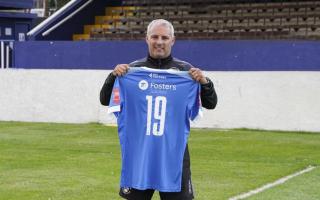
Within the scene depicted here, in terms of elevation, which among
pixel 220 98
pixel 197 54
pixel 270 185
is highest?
pixel 197 54

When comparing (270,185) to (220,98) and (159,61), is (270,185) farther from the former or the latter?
(220,98)

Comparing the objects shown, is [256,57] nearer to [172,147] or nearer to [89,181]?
[89,181]

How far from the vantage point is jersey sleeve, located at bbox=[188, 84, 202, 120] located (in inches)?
224

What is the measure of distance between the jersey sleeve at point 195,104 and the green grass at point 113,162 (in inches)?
131

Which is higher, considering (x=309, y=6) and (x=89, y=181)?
(x=309, y=6)

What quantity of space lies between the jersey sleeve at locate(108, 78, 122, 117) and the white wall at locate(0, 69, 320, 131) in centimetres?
1142

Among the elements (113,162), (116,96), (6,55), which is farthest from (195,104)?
(6,55)

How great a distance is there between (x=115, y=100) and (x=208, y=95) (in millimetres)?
695

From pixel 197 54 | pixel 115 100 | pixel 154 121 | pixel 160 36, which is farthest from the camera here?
pixel 197 54

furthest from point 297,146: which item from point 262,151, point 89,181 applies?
point 89,181

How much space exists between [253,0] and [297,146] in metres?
12.0

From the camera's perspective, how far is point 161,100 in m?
5.64

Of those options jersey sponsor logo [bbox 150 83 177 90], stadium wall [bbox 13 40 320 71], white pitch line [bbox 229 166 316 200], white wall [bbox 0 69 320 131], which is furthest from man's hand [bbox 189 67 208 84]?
stadium wall [bbox 13 40 320 71]

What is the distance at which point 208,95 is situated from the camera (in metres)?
5.63
